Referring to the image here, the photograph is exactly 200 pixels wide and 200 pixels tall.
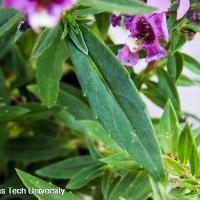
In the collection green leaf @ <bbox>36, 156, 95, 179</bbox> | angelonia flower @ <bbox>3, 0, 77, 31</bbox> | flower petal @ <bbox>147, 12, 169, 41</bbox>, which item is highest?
angelonia flower @ <bbox>3, 0, 77, 31</bbox>

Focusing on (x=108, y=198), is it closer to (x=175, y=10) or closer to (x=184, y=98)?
(x=175, y=10)

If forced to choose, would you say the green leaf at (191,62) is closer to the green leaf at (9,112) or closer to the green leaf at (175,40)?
the green leaf at (175,40)

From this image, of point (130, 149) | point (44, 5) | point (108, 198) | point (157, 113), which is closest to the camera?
point (44, 5)

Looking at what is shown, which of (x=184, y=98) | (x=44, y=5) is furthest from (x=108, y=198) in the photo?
(x=184, y=98)

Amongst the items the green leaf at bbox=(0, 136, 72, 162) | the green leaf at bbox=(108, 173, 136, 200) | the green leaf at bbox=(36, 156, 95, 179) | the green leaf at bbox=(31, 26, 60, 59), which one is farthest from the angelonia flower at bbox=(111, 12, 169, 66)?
the green leaf at bbox=(0, 136, 72, 162)

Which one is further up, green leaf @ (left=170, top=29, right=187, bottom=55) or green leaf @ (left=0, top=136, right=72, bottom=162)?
green leaf @ (left=170, top=29, right=187, bottom=55)

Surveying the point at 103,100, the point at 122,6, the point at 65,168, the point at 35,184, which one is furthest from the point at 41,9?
the point at 65,168

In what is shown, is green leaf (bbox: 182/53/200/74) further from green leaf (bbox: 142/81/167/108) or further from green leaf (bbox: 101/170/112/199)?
green leaf (bbox: 101/170/112/199)
